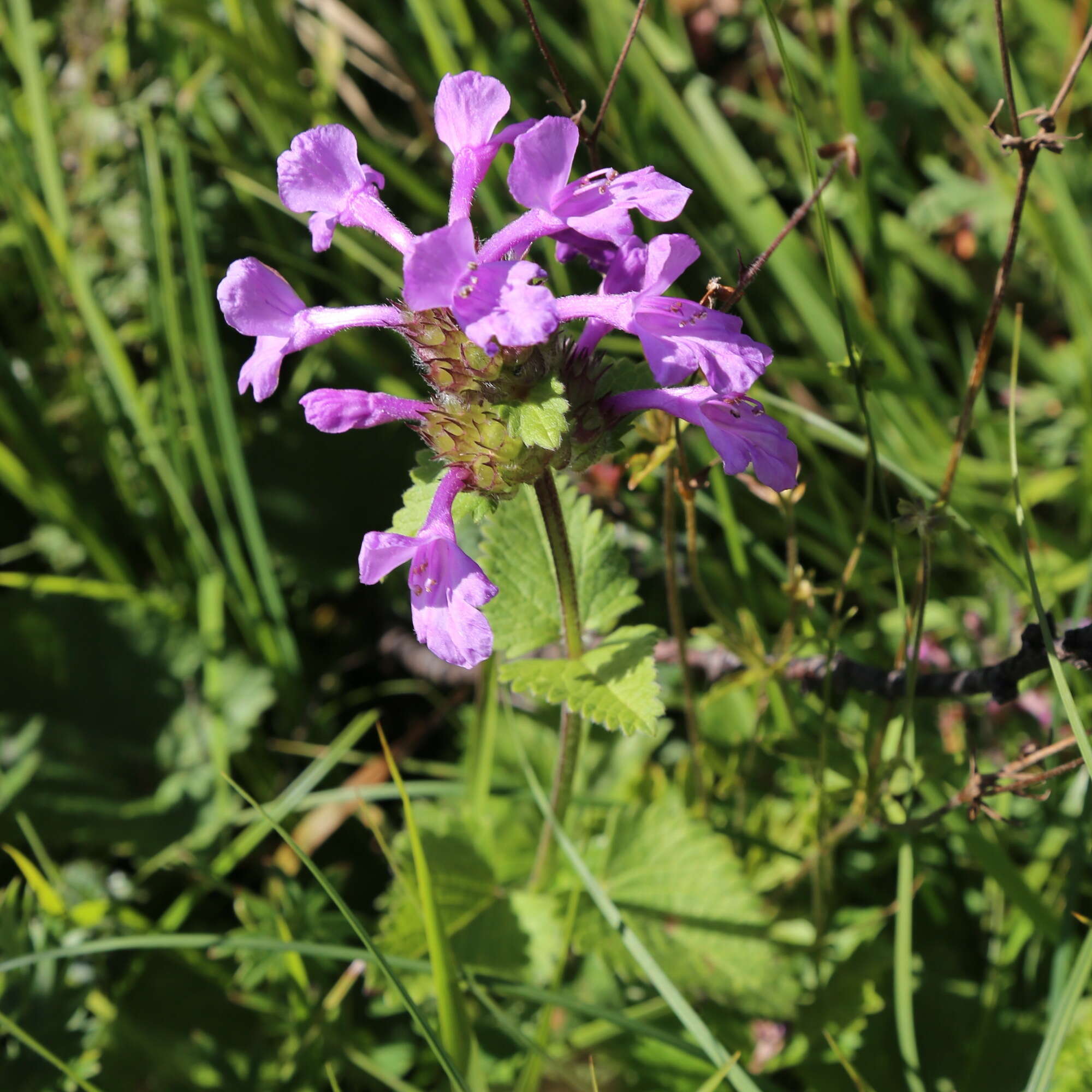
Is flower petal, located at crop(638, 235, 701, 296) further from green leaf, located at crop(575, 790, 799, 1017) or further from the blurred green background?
green leaf, located at crop(575, 790, 799, 1017)

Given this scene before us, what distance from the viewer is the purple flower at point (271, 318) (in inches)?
36.9

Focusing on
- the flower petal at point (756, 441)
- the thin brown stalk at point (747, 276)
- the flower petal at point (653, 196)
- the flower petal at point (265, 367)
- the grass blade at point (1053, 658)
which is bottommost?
the grass blade at point (1053, 658)

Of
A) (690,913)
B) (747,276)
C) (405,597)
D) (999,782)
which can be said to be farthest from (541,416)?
(405,597)

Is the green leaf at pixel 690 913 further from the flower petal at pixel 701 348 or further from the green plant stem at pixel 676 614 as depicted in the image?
→ the flower petal at pixel 701 348

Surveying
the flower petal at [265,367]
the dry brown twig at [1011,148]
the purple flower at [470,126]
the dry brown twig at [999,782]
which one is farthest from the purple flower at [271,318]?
the dry brown twig at [999,782]

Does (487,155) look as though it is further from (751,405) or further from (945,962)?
(945,962)

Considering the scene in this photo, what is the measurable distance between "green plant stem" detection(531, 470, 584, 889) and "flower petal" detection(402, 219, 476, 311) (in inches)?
10.4

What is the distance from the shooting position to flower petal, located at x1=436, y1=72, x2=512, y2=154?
0.95 metres

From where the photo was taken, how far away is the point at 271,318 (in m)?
0.98

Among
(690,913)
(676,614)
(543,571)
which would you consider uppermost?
(543,571)

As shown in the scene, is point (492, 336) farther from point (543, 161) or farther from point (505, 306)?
point (543, 161)

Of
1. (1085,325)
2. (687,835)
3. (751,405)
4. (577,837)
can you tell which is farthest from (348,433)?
(1085,325)

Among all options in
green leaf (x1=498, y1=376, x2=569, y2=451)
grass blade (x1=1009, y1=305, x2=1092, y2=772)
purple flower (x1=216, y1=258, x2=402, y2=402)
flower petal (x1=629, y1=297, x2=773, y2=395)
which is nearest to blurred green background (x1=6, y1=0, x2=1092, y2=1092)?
grass blade (x1=1009, y1=305, x2=1092, y2=772)

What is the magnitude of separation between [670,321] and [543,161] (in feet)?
0.64
